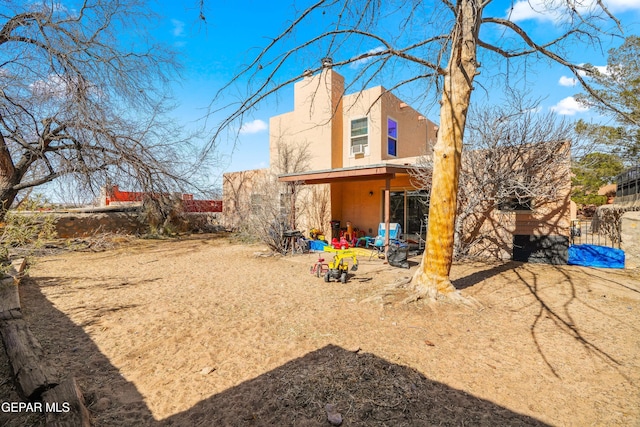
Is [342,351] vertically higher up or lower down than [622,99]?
lower down

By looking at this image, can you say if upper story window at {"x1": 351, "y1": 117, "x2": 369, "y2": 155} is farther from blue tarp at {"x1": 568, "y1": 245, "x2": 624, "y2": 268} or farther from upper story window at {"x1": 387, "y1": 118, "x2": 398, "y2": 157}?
blue tarp at {"x1": 568, "y1": 245, "x2": 624, "y2": 268}

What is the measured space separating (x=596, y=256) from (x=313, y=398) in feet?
29.2

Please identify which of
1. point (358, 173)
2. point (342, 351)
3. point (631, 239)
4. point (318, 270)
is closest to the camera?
point (342, 351)

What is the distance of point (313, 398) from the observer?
2.50m

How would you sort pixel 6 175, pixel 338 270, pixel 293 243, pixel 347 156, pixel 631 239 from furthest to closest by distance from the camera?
pixel 347 156 < pixel 293 243 < pixel 631 239 < pixel 338 270 < pixel 6 175

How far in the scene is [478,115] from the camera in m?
8.11

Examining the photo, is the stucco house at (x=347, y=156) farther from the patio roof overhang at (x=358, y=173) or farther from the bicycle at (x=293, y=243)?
the bicycle at (x=293, y=243)

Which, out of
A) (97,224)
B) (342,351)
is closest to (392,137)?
(342,351)

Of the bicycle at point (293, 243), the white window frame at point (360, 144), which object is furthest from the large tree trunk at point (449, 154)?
the white window frame at point (360, 144)

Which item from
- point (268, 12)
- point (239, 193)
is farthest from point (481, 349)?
point (239, 193)

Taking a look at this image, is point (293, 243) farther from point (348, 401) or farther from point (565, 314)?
point (348, 401)
